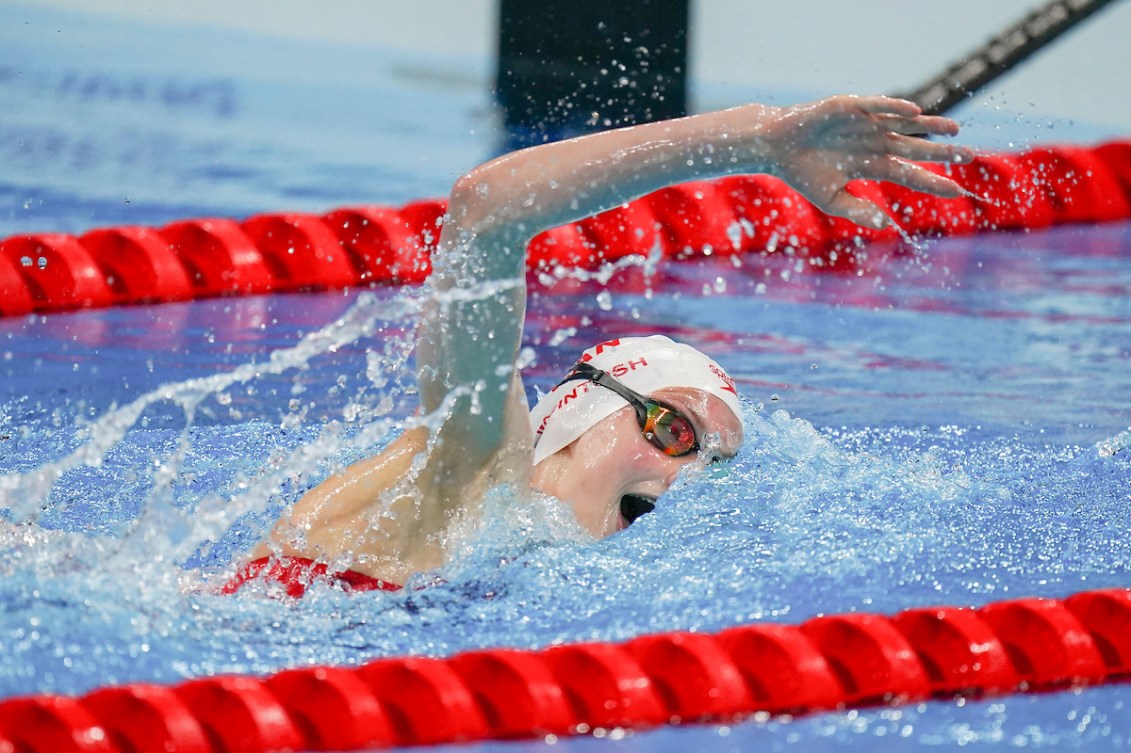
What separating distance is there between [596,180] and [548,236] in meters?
2.97

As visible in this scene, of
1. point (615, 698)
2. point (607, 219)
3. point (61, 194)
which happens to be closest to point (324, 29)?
point (61, 194)

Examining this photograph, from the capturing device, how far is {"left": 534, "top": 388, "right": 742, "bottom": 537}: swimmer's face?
2371mm

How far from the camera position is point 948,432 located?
138 inches

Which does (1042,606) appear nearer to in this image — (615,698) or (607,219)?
(615,698)

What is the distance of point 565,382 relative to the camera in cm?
259

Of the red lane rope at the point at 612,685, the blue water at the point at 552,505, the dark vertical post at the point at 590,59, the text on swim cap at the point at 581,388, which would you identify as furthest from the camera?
the dark vertical post at the point at 590,59

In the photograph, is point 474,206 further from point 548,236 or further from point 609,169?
point 548,236

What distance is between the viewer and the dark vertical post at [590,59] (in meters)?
7.67

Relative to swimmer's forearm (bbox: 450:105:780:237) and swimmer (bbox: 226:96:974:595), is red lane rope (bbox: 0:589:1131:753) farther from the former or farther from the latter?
swimmer's forearm (bbox: 450:105:780:237)

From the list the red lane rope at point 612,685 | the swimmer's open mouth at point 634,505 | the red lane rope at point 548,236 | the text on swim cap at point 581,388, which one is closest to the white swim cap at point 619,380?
the text on swim cap at point 581,388

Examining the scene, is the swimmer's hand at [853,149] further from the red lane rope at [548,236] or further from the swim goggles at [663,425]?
the red lane rope at [548,236]

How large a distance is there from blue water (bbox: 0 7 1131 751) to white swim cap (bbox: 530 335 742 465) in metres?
0.15

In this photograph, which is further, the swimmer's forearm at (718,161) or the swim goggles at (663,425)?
the swim goggles at (663,425)

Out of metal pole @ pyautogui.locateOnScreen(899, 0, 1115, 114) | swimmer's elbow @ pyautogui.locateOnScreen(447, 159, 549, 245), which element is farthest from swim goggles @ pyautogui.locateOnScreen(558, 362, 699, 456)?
metal pole @ pyautogui.locateOnScreen(899, 0, 1115, 114)
